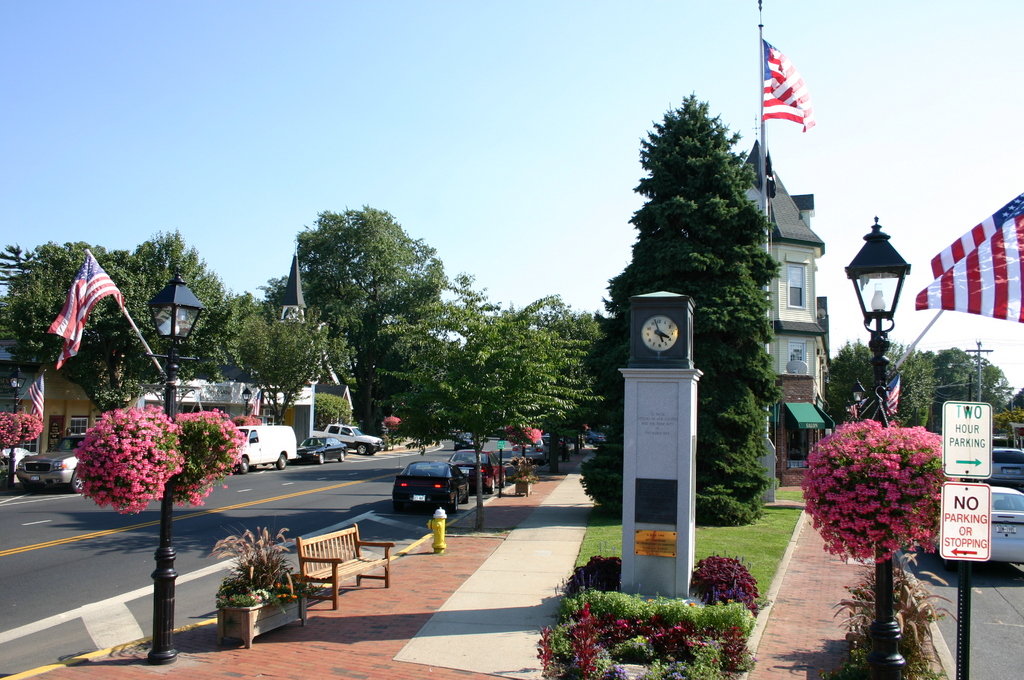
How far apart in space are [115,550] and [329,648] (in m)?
8.13

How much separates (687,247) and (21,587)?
49.0 feet

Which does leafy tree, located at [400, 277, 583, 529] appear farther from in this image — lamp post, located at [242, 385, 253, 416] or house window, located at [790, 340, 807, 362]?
lamp post, located at [242, 385, 253, 416]

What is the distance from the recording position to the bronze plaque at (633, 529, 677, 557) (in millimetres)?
9914

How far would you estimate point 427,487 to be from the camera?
2059 centimetres

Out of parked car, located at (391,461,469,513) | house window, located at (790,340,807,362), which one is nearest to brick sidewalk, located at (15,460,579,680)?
parked car, located at (391,461,469,513)

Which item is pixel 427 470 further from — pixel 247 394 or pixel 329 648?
pixel 247 394

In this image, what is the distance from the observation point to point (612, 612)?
28.2ft

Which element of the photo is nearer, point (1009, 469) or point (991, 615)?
point (991, 615)

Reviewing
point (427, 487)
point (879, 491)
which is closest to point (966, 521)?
point (879, 491)

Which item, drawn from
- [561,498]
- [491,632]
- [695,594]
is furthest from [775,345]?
[491,632]

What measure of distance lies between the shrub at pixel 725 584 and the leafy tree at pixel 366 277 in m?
48.5

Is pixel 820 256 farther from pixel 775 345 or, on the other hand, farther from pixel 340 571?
pixel 340 571

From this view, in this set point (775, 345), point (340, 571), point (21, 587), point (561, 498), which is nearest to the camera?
point (340, 571)

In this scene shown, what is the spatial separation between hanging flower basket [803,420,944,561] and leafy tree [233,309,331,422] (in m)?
38.8
